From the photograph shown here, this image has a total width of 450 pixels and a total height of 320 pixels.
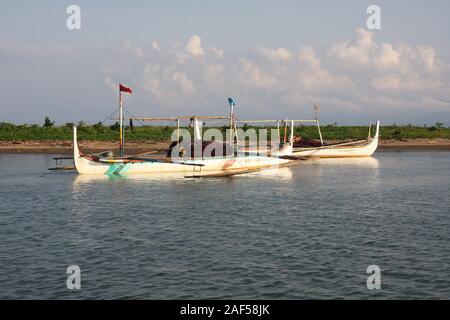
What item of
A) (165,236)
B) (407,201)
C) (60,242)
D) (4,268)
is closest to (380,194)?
(407,201)

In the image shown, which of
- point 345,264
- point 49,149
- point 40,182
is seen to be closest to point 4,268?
point 345,264

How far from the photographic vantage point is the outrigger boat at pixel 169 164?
3934 centimetres

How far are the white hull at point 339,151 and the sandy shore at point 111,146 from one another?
488 inches

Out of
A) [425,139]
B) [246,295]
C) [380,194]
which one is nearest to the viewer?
[246,295]

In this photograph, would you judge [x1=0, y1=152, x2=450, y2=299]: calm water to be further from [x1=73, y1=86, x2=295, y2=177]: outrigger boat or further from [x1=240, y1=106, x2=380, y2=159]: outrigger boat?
[x1=240, y1=106, x2=380, y2=159]: outrigger boat

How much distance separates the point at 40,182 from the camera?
3697 centimetres

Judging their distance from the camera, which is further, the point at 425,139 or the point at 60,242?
the point at 425,139

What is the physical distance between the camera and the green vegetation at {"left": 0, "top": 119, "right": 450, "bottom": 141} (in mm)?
76062

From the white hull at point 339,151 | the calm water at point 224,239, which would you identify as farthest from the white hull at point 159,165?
the white hull at point 339,151

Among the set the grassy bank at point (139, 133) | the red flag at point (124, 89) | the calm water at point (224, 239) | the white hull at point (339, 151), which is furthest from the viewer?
the grassy bank at point (139, 133)

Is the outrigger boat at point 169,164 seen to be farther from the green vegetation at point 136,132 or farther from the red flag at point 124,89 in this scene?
the green vegetation at point 136,132

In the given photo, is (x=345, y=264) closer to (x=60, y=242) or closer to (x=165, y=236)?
(x=165, y=236)
